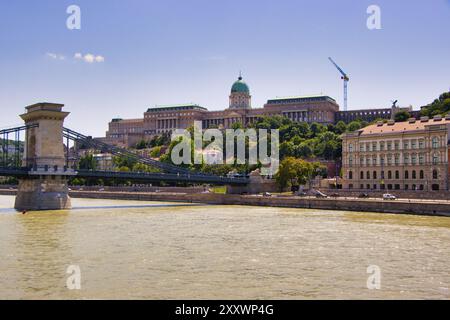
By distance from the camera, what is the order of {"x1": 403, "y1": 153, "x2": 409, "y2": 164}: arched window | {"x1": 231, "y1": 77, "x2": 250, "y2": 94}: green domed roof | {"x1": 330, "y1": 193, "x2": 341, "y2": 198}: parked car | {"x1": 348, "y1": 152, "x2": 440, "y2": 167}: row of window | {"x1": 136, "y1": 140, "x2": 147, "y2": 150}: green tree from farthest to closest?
{"x1": 231, "y1": 77, "x2": 250, "y2": 94}: green domed roof
{"x1": 136, "y1": 140, "x2": 147, "y2": 150}: green tree
{"x1": 403, "y1": 153, "x2": 409, "y2": 164}: arched window
{"x1": 348, "y1": 152, "x2": 440, "y2": 167}: row of window
{"x1": 330, "y1": 193, "x2": 341, "y2": 198}: parked car

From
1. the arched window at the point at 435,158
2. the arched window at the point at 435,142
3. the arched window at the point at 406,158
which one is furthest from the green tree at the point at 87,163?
the arched window at the point at 435,158

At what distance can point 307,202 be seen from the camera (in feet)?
165

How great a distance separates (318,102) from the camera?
454 ft

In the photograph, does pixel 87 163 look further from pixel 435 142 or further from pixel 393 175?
pixel 435 142

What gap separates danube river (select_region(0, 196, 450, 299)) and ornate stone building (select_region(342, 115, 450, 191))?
21.4 metres

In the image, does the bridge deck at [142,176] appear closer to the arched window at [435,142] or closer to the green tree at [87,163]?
the arched window at [435,142]

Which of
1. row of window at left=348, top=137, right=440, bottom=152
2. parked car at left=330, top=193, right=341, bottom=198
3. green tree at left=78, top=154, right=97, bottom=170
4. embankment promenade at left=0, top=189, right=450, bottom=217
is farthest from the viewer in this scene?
green tree at left=78, top=154, right=97, bottom=170

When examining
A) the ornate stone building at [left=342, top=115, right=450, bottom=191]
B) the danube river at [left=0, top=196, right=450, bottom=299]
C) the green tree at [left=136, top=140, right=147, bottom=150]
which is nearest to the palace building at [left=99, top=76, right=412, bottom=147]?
the green tree at [left=136, top=140, right=147, bottom=150]

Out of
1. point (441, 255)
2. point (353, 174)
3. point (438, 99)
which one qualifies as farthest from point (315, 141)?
point (441, 255)

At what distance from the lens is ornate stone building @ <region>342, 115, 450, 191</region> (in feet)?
184

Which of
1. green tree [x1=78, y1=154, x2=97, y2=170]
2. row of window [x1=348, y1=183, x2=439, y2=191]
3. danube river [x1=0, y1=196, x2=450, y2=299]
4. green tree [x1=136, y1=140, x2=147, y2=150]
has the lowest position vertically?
danube river [x1=0, y1=196, x2=450, y2=299]

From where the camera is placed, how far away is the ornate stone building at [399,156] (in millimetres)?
56062

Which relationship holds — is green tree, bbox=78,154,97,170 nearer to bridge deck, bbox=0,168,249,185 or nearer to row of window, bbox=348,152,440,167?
bridge deck, bbox=0,168,249,185

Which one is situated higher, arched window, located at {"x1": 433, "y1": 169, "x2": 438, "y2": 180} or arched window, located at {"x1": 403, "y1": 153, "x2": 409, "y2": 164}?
arched window, located at {"x1": 403, "y1": 153, "x2": 409, "y2": 164}
